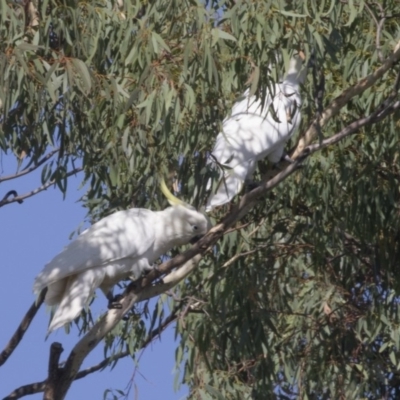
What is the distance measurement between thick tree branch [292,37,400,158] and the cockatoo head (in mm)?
392

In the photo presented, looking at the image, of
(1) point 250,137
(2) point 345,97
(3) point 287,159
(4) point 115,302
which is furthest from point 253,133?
(4) point 115,302

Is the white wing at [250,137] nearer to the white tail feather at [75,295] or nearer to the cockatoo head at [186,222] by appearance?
the cockatoo head at [186,222]

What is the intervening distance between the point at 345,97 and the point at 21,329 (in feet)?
5.21

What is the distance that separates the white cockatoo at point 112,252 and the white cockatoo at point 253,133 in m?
0.12

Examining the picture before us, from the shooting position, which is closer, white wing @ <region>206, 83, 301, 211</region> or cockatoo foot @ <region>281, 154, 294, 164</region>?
white wing @ <region>206, 83, 301, 211</region>

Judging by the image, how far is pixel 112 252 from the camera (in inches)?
153

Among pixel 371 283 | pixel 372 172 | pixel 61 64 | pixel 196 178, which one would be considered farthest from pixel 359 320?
pixel 61 64

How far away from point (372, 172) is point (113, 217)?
1.16m

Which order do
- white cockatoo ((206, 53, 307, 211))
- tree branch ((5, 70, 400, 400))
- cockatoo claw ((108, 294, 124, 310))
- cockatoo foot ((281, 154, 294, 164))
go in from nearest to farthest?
tree branch ((5, 70, 400, 400)), cockatoo claw ((108, 294, 124, 310)), white cockatoo ((206, 53, 307, 211)), cockatoo foot ((281, 154, 294, 164))

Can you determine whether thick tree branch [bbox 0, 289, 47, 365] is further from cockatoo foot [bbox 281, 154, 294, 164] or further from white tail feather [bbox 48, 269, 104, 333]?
cockatoo foot [bbox 281, 154, 294, 164]

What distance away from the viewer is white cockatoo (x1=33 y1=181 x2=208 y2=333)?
3721 mm

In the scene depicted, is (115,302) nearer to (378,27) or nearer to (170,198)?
(170,198)

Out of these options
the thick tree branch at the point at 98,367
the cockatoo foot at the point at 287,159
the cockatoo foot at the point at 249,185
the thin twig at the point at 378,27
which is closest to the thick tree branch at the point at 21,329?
the thick tree branch at the point at 98,367

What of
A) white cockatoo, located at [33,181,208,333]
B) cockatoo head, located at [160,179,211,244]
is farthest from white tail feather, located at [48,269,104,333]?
cockatoo head, located at [160,179,211,244]
